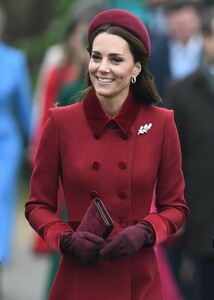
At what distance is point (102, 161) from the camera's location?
19.4 feet

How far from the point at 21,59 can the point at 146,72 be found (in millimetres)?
5387

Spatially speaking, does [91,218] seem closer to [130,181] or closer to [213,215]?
[130,181]

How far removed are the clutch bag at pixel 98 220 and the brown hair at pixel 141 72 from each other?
1.80 ft

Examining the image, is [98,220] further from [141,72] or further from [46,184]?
[141,72]

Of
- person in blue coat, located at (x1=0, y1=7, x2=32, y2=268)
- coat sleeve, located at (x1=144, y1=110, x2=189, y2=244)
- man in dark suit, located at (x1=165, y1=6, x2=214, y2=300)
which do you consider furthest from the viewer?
person in blue coat, located at (x1=0, y1=7, x2=32, y2=268)

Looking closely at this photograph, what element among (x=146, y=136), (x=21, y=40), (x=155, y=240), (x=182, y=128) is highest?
(x=21, y=40)

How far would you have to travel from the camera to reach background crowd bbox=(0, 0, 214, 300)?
9406 millimetres

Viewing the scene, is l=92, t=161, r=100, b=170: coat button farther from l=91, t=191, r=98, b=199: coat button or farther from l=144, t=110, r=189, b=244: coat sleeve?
l=144, t=110, r=189, b=244: coat sleeve

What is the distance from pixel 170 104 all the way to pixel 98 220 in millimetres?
3819

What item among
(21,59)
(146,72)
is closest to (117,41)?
(146,72)

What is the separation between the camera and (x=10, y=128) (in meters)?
11.3

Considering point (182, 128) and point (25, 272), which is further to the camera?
point (25, 272)

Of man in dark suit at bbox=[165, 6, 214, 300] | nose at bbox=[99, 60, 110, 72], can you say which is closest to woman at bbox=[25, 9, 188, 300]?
nose at bbox=[99, 60, 110, 72]

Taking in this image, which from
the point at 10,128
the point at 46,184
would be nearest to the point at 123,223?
the point at 46,184
